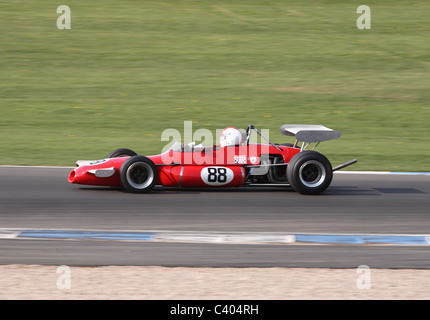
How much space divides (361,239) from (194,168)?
118 inches

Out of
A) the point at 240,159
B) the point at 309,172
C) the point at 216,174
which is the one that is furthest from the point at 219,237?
the point at 309,172

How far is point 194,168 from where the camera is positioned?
9.90 metres

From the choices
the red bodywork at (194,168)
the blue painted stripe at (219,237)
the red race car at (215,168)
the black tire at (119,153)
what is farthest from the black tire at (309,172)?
the black tire at (119,153)

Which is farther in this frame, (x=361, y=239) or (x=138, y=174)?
(x=138, y=174)

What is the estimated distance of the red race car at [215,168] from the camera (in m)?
9.84

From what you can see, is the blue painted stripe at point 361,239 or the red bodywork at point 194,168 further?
the red bodywork at point 194,168

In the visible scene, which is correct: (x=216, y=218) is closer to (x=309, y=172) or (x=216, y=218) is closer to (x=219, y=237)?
(x=219, y=237)

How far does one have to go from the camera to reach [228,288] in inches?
230

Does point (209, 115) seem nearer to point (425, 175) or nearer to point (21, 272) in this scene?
point (425, 175)

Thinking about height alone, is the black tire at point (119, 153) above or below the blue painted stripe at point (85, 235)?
above

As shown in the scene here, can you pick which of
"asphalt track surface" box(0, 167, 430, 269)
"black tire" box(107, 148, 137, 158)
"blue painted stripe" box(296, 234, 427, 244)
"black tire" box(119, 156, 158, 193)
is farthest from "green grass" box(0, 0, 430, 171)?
"blue painted stripe" box(296, 234, 427, 244)

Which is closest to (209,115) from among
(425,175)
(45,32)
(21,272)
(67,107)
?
(67,107)

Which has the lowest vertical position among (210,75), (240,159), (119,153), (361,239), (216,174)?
(361,239)

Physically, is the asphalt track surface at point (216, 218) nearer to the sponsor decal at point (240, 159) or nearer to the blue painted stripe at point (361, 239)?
the blue painted stripe at point (361, 239)
